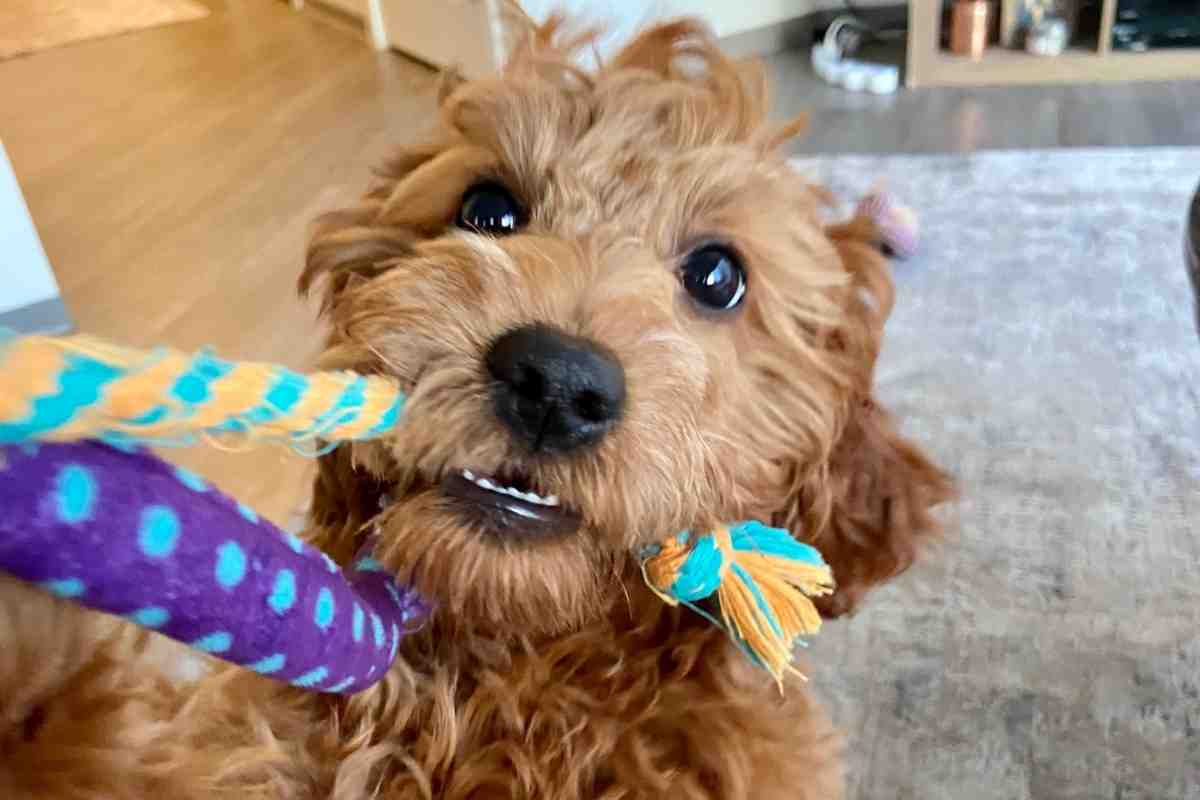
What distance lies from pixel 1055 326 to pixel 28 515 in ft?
7.57

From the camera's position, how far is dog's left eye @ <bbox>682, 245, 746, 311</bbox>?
1.12 metres

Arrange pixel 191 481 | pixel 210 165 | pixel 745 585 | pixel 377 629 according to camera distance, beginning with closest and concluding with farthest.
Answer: pixel 191 481 → pixel 377 629 → pixel 745 585 → pixel 210 165

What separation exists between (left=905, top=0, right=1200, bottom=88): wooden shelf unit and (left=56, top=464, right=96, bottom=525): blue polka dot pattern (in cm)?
376

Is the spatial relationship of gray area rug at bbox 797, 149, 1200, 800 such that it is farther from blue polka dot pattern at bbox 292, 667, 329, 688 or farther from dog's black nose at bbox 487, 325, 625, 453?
blue polka dot pattern at bbox 292, 667, 329, 688

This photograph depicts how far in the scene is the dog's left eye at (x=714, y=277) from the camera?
1.12 metres

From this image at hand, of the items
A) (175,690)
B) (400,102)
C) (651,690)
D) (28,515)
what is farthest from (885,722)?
(400,102)

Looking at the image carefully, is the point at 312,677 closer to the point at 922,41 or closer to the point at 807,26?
the point at 922,41

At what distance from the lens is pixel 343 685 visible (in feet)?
2.54

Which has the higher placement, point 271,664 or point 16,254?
point 271,664

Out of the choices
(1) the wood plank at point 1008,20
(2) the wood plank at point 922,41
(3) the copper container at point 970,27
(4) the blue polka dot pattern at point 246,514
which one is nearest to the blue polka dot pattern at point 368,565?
(4) the blue polka dot pattern at point 246,514

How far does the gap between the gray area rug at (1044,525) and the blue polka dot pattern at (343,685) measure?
78cm

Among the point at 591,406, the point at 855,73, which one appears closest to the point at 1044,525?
the point at 591,406

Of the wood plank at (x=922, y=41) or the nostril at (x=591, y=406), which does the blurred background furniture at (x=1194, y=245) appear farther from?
the wood plank at (x=922, y=41)

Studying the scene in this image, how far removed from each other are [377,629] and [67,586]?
32 centimetres
